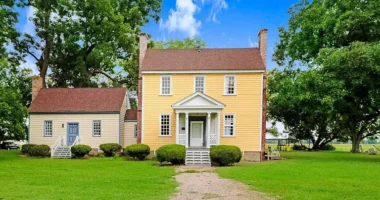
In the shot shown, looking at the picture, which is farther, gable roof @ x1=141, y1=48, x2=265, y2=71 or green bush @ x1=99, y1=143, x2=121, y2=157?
green bush @ x1=99, y1=143, x2=121, y2=157

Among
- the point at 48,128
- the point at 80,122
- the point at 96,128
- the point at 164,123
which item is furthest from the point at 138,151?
the point at 48,128

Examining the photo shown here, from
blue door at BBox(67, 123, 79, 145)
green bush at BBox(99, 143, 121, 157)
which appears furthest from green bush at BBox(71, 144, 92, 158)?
blue door at BBox(67, 123, 79, 145)

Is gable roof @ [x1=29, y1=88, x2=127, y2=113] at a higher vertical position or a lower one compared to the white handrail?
higher

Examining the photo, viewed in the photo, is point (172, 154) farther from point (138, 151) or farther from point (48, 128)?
point (48, 128)

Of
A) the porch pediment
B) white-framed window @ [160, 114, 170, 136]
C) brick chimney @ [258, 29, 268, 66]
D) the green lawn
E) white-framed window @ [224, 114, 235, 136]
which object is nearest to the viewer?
the green lawn

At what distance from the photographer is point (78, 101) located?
29.7m

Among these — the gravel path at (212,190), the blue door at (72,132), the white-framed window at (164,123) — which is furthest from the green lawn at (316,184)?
the blue door at (72,132)

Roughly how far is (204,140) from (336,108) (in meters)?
11.1

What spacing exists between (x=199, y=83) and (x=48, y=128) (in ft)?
42.2

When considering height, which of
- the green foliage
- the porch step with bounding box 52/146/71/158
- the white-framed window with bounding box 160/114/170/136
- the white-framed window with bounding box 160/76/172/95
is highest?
the green foliage

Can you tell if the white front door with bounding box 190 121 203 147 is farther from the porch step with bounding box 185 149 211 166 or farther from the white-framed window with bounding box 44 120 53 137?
the white-framed window with bounding box 44 120 53 137

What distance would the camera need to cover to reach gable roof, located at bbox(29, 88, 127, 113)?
94.6ft

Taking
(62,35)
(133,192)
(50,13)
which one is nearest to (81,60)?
(62,35)

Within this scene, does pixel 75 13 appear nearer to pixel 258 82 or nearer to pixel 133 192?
pixel 258 82
